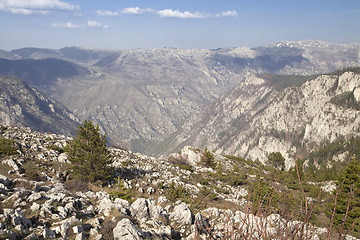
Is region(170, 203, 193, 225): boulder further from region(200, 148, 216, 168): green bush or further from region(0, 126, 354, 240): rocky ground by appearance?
region(200, 148, 216, 168): green bush

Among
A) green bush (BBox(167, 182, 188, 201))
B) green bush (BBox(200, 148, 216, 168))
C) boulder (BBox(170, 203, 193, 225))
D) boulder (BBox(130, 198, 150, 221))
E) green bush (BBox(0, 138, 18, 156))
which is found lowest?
green bush (BBox(200, 148, 216, 168))

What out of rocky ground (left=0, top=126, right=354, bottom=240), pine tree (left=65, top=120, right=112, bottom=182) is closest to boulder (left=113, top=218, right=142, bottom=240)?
rocky ground (left=0, top=126, right=354, bottom=240)

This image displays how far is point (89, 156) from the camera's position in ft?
101

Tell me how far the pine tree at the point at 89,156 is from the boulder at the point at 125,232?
17882 millimetres

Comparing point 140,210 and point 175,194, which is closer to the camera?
point 140,210

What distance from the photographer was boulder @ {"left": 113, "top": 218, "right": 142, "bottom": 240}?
13.0 meters

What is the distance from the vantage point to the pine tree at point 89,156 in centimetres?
3020

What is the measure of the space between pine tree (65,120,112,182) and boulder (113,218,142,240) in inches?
704

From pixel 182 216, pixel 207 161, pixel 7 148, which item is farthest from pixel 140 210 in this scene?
pixel 207 161

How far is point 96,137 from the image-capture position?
106ft

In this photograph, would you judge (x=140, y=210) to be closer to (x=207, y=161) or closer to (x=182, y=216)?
(x=182, y=216)

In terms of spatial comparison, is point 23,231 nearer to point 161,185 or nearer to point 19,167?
point 19,167

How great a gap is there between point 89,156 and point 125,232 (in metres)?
19.8

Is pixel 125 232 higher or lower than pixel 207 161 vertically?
higher
